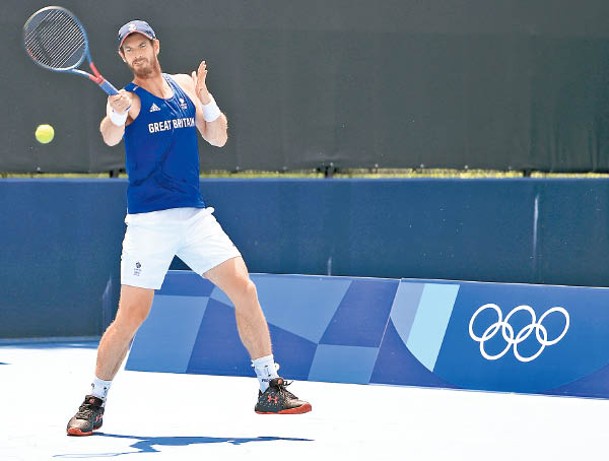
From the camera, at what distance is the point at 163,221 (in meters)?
6.02

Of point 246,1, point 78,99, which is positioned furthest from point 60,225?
point 246,1

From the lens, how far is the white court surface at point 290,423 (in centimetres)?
541

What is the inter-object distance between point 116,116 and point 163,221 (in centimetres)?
57

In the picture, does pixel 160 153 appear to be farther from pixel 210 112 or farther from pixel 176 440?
pixel 176 440

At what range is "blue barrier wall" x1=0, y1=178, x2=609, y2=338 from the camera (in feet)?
29.0

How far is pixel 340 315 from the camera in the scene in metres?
7.44

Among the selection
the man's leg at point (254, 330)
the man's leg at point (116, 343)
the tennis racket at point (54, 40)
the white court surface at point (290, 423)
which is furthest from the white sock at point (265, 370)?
the tennis racket at point (54, 40)

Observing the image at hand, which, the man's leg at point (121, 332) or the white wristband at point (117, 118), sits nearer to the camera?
the white wristband at point (117, 118)

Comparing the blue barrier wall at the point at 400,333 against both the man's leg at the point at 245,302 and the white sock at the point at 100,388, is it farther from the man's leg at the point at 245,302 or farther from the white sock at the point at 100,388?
the white sock at the point at 100,388

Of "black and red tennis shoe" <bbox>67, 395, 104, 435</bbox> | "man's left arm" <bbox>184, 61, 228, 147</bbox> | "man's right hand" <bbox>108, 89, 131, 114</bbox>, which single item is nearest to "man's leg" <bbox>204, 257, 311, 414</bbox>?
"man's left arm" <bbox>184, 61, 228, 147</bbox>

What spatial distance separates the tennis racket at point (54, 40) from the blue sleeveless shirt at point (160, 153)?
433 mm

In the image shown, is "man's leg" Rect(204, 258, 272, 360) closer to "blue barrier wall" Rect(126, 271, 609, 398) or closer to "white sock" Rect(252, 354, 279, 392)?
"white sock" Rect(252, 354, 279, 392)

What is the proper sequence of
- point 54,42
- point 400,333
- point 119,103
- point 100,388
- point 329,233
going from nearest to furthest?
point 119,103 → point 100,388 → point 54,42 → point 400,333 → point 329,233

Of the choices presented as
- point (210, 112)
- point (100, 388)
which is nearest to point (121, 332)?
point (100, 388)
